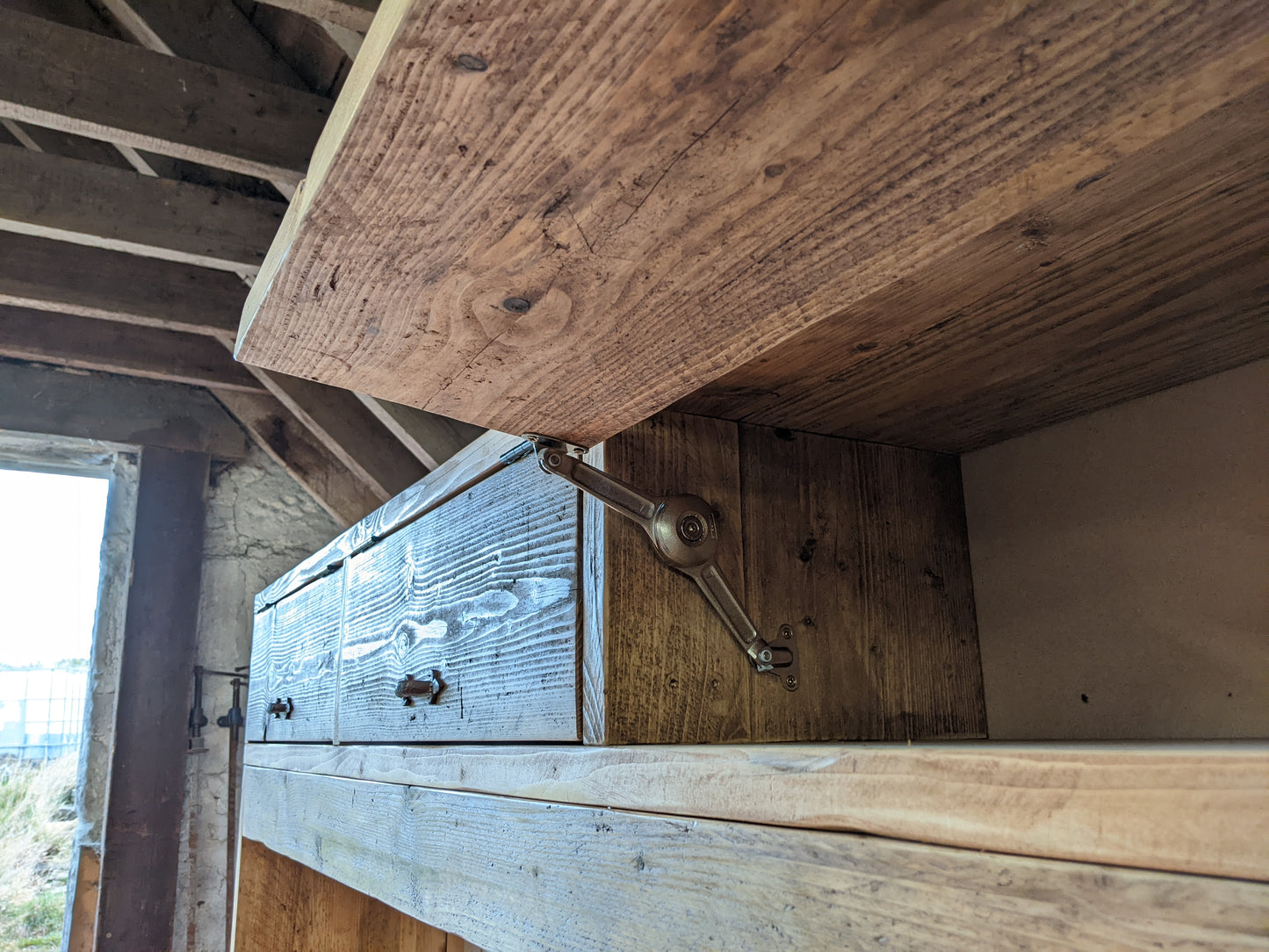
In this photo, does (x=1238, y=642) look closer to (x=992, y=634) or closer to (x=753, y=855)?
(x=992, y=634)

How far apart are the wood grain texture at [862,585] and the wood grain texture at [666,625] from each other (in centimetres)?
3

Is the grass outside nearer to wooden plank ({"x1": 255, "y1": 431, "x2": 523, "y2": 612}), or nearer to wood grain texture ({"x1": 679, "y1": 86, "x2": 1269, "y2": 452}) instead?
wooden plank ({"x1": 255, "y1": 431, "x2": 523, "y2": 612})

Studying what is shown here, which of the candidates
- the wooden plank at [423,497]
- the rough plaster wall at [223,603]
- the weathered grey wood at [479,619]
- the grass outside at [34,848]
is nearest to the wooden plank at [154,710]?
the rough plaster wall at [223,603]

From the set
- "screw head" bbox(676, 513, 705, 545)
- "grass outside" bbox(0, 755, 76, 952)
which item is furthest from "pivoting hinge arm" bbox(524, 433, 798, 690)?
"grass outside" bbox(0, 755, 76, 952)

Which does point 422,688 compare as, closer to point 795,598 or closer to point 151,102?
point 795,598

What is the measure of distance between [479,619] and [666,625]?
257 millimetres

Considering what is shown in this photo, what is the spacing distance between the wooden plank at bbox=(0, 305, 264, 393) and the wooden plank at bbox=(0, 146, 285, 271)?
66cm

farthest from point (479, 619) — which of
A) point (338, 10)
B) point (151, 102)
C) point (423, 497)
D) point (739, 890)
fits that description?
point (151, 102)

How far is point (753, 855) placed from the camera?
52 centimetres

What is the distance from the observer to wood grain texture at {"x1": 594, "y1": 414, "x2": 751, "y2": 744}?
765mm

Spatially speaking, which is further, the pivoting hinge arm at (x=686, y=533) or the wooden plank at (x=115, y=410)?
the wooden plank at (x=115, y=410)

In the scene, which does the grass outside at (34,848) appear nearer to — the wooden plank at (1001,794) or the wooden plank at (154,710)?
the wooden plank at (154,710)

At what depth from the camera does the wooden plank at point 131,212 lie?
6.00ft

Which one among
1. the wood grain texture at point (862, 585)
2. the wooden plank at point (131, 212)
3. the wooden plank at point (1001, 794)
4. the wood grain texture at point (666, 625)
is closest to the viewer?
the wooden plank at point (1001, 794)
